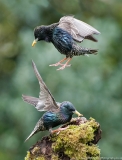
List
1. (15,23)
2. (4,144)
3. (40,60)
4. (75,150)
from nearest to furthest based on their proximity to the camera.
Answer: (75,150) → (40,60) → (4,144) → (15,23)

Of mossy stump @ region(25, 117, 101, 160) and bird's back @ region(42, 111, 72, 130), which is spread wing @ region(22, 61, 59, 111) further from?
mossy stump @ region(25, 117, 101, 160)

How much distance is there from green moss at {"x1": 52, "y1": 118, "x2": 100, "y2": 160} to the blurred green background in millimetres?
2941

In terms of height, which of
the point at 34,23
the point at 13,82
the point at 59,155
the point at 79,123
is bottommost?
the point at 59,155

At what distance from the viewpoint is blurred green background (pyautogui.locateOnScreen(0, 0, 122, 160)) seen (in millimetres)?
8797

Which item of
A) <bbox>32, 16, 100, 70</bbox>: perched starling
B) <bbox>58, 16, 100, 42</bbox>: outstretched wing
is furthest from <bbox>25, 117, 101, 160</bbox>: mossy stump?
<bbox>58, 16, 100, 42</bbox>: outstretched wing

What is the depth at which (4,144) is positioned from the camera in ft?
31.1

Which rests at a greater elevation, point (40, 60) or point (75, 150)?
point (40, 60)

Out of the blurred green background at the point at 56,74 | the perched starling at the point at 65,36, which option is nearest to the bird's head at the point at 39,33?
the perched starling at the point at 65,36

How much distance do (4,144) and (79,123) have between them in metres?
3.80

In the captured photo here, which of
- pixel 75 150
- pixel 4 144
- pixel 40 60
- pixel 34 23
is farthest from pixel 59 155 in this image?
pixel 34 23

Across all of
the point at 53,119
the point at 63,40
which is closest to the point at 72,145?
the point at 53,119

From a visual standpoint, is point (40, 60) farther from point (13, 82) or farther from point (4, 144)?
point (4, 144)

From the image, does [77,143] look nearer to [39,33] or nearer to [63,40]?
[63,40]

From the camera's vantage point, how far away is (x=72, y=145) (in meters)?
5.60
